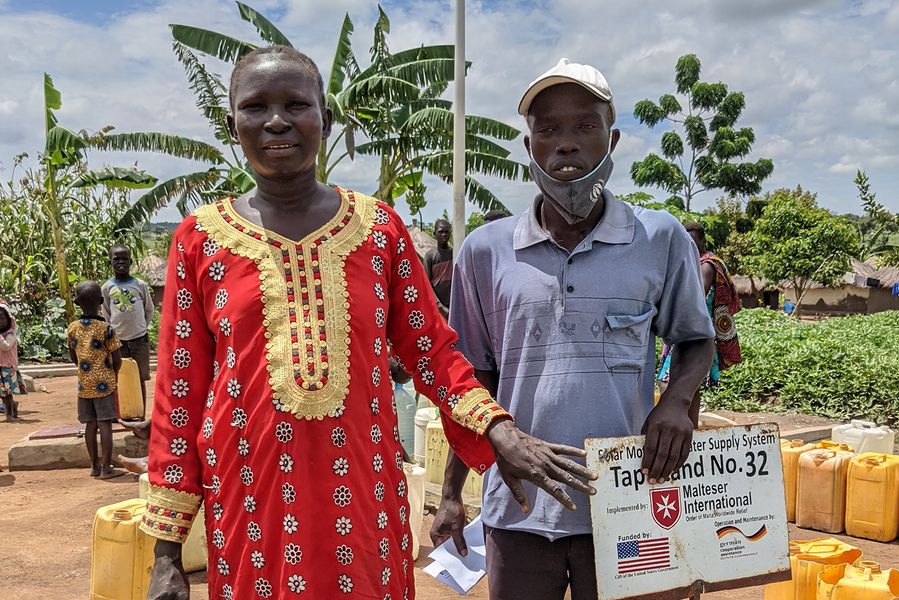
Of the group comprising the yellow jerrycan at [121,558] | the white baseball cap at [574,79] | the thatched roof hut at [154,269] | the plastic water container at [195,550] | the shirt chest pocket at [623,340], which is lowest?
the plastic water container at [195,550]

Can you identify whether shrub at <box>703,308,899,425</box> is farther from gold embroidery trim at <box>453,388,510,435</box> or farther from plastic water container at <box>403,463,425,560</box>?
gold embroidery trim at <box>453,388,510,435</box>

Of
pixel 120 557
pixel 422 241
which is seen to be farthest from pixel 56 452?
pixel 422 241

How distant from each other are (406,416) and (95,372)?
100 inches

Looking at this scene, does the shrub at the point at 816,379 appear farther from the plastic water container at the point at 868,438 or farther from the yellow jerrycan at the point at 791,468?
the yellow jerrycan at the point at 791,468

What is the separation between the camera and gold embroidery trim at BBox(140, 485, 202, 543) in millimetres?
1664

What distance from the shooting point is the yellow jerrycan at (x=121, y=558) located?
3.53 metres

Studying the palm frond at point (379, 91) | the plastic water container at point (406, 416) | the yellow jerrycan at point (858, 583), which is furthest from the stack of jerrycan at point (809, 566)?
the palm frond at point (379, 91)

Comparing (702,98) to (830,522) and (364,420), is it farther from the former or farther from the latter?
(364,420)

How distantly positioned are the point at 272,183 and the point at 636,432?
41.2 inches

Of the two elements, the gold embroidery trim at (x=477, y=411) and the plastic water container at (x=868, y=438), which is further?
the plastic water container at (x=868, y=438)

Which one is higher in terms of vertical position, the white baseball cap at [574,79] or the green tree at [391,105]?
the green tree at [391,105]

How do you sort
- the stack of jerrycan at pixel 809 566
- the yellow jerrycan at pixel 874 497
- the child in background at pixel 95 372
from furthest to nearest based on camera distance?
1. the child in background at pixel 95 372
2. the yellow jerrycan at pixel 874 497
3. the stack of jerrycan at pixel 809 566

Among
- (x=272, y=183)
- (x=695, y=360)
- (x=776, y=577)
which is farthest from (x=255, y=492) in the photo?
(x=776, y=577)

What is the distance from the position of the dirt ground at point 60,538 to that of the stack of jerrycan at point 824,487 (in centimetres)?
11
